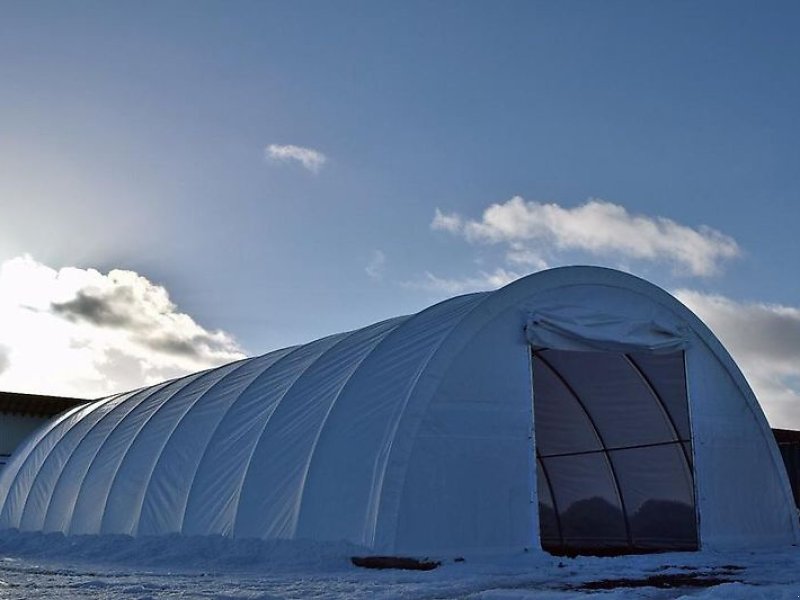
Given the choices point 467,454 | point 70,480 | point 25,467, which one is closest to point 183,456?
point 70,480

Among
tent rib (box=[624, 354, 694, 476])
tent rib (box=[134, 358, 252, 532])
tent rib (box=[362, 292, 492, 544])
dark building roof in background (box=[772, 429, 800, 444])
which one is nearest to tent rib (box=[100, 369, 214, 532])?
tent rib (box=[134, 358, 252, 532])

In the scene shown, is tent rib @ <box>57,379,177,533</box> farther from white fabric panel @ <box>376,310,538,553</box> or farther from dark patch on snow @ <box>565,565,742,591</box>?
dark patch on snow @ <box>565,565,742,591</box>

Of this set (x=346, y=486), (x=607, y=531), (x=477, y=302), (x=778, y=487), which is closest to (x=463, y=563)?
(x=346, y=486)

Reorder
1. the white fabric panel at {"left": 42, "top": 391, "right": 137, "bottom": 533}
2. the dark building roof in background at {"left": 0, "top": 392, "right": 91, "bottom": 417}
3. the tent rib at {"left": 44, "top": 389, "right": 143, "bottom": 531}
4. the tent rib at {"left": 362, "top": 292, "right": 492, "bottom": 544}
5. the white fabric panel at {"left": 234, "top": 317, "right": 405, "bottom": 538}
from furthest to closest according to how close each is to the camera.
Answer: the dark building roof in background at {"left": 0, "top": 392, "right": 91, "bottom": 417}
the white fabric panel at {"left": 42, "top": 391, "right": 137, "bottom": 533}
the tent rib at {"left": 44, "top": 389, "right": 143, "bottom": 531}
the white fabric panel at {"left": 234, "top": 317, "right": 405, "bottom": 538}
the tent rib at {"left": 362, "top": 292, "right": 492, "bottom": 544}

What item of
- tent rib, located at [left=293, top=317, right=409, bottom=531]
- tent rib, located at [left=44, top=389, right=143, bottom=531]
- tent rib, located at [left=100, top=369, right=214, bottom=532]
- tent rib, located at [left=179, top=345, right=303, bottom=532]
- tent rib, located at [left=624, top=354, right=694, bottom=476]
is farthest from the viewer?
A: tent rib, located at [left=44, top=389, right=143, bottom=531]

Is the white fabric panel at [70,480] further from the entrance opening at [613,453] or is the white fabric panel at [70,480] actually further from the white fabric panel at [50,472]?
the entrance opening at [613,453]

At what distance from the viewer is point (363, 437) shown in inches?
588

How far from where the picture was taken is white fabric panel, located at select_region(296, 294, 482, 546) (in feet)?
46.6

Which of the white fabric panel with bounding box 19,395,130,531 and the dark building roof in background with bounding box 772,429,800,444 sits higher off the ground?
the dark building roof in background with bounding box 772,429,800,444

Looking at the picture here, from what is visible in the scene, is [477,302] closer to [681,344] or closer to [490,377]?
[490,377]

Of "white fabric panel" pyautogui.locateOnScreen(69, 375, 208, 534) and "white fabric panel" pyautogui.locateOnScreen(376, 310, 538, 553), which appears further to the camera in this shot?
"white fabric panel" pyautogui.locateOnScreen(69, 375, 208, 534)

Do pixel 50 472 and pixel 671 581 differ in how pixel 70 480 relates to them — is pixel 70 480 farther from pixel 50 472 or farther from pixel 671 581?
pixel 671 581

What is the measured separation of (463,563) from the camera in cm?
1367

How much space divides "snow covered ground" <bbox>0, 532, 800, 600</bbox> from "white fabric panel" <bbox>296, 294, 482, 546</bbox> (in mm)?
493
